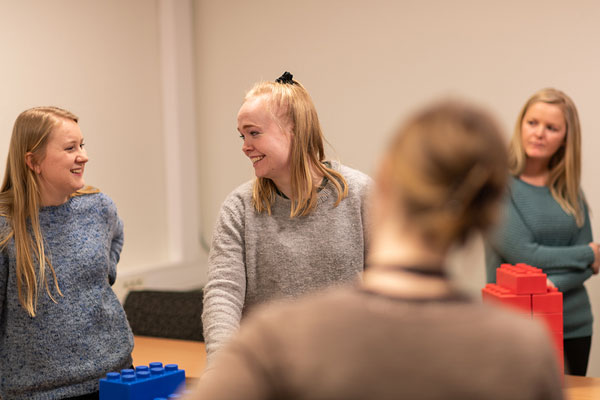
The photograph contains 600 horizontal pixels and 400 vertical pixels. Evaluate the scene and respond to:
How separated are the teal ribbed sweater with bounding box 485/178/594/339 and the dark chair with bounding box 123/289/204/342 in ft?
4.71

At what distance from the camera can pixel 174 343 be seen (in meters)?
3.17

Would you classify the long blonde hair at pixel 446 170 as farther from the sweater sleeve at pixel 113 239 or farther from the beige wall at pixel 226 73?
the beige wall at pixel 226 73

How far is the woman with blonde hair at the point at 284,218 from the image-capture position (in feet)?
6.07

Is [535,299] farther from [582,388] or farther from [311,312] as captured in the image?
[311,312]

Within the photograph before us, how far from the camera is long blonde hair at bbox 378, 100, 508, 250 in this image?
74 centimetres

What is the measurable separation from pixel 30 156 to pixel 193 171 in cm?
237

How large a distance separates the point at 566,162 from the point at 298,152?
4.59 ft

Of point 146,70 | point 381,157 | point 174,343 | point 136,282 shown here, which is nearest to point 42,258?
point 174,343

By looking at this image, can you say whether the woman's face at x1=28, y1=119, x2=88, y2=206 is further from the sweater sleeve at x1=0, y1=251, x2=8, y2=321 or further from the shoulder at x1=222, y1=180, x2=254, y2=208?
the shoulder at x1=222, y1=180, x2=254, y2=208

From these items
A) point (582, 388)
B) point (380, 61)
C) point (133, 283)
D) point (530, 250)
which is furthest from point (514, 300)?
point (133, 283)

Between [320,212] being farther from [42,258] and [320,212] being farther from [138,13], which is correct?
[138,13]

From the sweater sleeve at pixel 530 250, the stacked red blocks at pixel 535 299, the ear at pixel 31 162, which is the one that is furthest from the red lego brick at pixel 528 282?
the ear at pixel 31 162

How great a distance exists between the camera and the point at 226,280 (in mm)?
1812

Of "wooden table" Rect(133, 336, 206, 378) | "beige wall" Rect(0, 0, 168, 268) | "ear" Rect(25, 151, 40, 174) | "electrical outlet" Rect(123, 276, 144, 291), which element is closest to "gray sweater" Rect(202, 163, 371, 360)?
"ear" Rect(25, 151, 40, 174)
